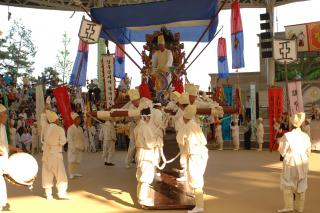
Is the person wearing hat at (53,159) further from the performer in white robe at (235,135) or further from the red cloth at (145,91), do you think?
the performer in white robe at (235,135)

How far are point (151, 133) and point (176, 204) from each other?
1148 mm

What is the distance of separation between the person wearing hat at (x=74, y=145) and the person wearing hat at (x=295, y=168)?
213 inches

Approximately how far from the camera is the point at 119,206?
6.66 m

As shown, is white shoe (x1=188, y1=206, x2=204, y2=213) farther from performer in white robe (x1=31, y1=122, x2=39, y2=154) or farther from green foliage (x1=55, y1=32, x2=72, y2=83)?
green foliage (x1=55, y1=32, x2=72, y2=83)

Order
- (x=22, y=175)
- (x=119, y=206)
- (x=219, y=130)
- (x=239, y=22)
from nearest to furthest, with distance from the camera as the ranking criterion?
(x=22, y=175) < (x=119, y=206) < (x=239, y=22) < (x=219, y=130)

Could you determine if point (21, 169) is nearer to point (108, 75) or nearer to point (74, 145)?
point (74, 145)

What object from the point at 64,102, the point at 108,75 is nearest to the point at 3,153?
the point at 64,102

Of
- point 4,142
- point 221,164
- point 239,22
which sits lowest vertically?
point 221,164

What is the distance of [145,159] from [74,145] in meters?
3.97

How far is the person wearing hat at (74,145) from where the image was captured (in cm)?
991

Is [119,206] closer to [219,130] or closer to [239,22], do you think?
[239,22]

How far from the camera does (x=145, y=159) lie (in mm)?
6363

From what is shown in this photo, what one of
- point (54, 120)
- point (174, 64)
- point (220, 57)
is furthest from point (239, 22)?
point (54, 120)

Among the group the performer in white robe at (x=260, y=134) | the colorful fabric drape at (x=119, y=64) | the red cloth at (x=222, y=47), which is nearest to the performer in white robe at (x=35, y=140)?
the colorful fabric drape at (x=119, y=64)
